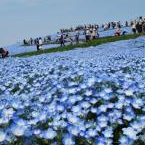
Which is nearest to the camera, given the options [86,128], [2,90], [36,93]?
[86,128]

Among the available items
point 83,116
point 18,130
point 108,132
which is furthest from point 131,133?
point 18,130

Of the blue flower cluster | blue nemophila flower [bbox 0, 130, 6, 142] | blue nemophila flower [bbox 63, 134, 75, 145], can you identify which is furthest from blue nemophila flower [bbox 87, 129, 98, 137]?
blue nemophila flower [bbox 0, 130, 6, 142]

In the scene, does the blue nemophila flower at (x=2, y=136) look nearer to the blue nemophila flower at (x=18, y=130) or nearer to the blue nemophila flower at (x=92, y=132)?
the blue nemophila flower at (x=18, y=130)

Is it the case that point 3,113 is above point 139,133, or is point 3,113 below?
above

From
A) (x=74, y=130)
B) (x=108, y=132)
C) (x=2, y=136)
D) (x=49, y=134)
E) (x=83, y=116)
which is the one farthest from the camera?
(x=83, y=116)

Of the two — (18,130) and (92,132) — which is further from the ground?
(18,130)

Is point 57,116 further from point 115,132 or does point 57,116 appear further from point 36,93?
point 36,93

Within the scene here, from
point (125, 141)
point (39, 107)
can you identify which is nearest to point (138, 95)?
point (39, 107)

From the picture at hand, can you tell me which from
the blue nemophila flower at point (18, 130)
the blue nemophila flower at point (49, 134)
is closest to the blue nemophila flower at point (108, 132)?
the blue nemophila flower at point (49, 134)

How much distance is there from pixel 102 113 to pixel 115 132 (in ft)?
0.88

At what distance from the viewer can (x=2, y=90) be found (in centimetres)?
820

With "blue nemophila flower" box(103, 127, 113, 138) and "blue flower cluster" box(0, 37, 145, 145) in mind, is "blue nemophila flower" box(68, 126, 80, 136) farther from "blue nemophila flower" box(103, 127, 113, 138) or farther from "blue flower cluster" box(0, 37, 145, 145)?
"blue nemophila flower" box(103, 127, 113, 138)

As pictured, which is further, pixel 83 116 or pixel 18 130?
pixel 83 116

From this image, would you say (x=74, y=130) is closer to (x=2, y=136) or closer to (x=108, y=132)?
(x=108, y=132)
